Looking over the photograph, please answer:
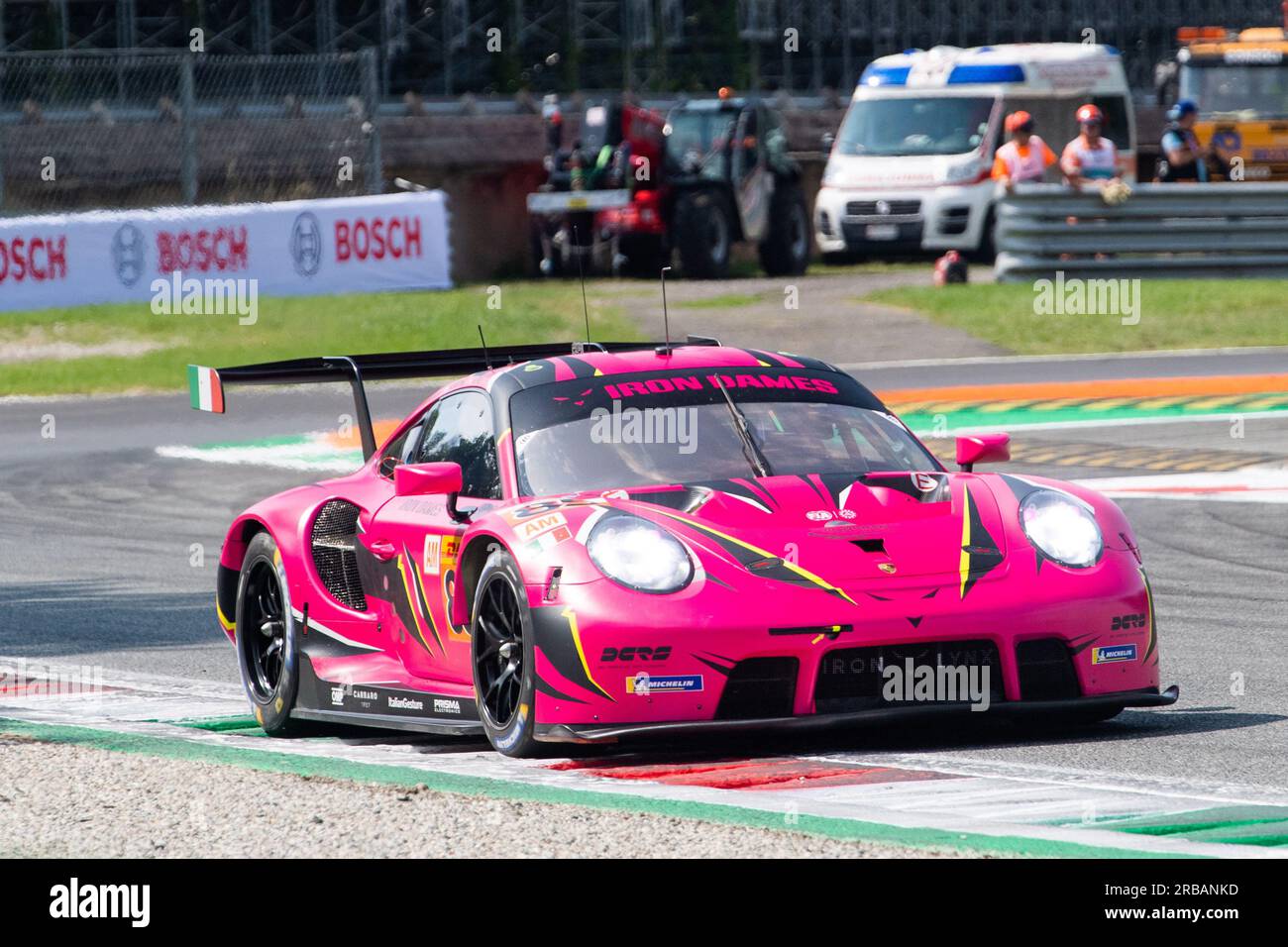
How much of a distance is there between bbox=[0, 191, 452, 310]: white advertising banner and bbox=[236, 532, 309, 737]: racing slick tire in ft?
53.6

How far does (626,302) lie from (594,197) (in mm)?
3960

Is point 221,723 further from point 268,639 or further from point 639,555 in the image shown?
point 639,555

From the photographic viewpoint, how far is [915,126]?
3033cm

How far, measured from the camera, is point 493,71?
138 feet

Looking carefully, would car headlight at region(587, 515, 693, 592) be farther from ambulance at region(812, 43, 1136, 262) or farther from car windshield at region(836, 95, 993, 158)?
car windshield at region(836, 95, 993, 158)

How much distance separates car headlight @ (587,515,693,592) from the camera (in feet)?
21.0

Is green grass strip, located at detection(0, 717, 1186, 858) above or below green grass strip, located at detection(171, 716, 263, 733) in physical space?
above

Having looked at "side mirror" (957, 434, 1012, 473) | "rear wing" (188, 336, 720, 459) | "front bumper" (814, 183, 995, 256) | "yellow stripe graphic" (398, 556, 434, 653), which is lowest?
"front bumper" (814, 183, 995, 256)

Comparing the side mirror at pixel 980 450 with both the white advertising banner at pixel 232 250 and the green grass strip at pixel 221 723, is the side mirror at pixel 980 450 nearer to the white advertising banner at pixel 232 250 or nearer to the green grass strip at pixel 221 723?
the green grass strip at pixel 221 723

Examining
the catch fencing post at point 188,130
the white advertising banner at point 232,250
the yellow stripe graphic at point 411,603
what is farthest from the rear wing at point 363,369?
the catch fencing post at point 188,130

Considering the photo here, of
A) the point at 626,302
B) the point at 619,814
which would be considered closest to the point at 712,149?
the point at 626,302

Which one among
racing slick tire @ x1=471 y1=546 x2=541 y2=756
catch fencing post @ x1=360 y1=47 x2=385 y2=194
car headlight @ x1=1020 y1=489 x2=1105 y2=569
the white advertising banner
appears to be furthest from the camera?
catch fencing post @ x1=360 y1=47 x2=385 y2=194

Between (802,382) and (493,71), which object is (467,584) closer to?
(802,382)
